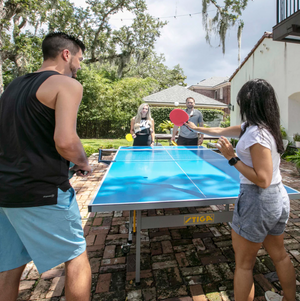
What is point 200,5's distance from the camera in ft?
46.2

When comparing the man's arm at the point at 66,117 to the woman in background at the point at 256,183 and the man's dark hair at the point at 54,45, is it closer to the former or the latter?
the man's dark hair at the point at 54,45

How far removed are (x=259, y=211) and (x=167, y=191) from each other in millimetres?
755

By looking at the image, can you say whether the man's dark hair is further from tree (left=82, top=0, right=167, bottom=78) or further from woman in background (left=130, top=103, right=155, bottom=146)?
tree (left=82, top=0, right=167, bottom=78)

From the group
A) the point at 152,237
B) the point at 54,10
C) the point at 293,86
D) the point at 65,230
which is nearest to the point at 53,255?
the point at 65,230

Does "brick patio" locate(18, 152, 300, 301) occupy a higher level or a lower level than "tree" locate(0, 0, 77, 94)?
lower

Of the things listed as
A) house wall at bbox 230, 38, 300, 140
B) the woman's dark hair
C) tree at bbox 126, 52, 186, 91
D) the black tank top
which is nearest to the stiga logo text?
the woman's dark hair

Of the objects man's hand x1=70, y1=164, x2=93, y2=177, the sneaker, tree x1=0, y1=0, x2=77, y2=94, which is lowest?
the sneaker

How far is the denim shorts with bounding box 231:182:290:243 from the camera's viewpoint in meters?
1.36

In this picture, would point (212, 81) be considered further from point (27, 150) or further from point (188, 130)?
point (27, 150)

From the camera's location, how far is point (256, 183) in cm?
133

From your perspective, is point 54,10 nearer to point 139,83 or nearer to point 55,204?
point 139,83

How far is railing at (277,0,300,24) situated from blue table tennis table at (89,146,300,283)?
12.9ft

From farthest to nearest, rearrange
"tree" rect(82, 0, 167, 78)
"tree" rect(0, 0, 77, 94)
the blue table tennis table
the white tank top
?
"tree" rect(82, 0, 167, 78), "tree" rect(0, 0, 77, 94), the blue table tennis table, the white tank top

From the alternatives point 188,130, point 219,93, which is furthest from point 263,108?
point 219,93
